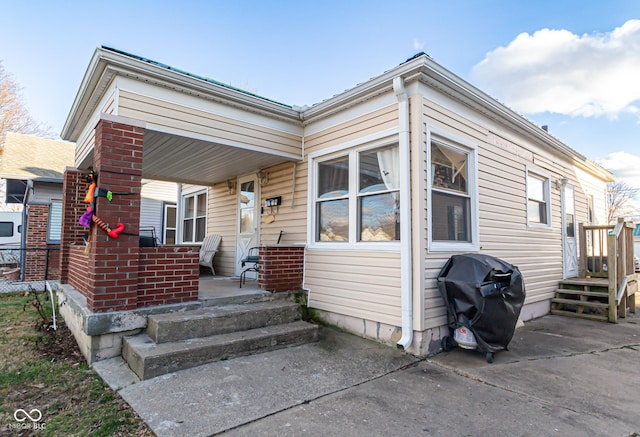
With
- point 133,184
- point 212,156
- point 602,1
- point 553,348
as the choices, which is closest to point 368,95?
point 212,156

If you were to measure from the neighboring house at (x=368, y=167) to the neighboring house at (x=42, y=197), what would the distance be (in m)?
5.24

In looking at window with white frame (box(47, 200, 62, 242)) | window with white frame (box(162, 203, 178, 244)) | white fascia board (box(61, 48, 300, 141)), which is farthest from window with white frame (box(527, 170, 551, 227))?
window with white frame (box(47, 200, 62, 242))

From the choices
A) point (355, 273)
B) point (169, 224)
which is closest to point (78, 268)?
point (355, 273)

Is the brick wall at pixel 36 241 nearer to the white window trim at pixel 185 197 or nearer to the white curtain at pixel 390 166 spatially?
the white window trim at pixel 185 197

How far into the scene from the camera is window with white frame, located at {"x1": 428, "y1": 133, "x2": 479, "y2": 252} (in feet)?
14.0

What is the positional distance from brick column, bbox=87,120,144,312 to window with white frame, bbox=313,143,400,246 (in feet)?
8.23

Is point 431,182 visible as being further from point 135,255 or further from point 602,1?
point 602,1

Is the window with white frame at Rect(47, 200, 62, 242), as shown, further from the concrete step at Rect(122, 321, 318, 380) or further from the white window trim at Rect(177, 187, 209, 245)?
the concrete step at Rect(122, 321, 318, 380)

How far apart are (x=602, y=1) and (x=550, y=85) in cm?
643

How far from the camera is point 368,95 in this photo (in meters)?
4.48

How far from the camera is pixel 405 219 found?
3.98m

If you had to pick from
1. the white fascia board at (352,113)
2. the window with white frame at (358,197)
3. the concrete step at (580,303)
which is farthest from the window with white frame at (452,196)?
the concrete step at (580,303)

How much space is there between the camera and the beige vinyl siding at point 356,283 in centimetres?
411

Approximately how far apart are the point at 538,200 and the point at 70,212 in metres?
8.40
